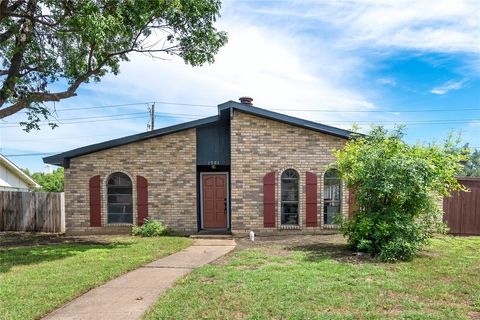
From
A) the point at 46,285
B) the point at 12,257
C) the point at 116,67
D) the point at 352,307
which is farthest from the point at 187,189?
the point at 352,307

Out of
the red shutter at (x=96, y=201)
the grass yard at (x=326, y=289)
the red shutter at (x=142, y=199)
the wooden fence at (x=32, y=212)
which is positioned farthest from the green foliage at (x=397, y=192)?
the wooden fence at (x=32, y=212)

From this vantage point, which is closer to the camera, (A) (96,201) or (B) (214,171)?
(A) (96,201)

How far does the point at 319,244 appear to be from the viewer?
980 centimetres

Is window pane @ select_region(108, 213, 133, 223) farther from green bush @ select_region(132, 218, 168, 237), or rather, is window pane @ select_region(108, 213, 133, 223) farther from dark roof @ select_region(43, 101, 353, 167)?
dark roof @ select_region(43, 101, 353, 167)

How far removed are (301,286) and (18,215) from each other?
42.3 feet

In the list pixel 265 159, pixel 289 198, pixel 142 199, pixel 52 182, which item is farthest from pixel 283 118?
pixel 52 182

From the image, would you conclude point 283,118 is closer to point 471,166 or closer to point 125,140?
point 125,140

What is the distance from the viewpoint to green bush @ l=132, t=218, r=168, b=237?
12.0 meters

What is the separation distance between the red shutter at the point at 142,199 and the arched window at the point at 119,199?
344 millimetres

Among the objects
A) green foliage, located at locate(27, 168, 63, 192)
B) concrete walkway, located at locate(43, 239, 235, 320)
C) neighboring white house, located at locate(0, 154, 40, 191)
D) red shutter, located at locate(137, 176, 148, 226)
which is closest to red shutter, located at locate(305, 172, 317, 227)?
concrete walkway, located at locate(43, 239, 235, 320)

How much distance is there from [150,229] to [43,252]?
3.52 meters

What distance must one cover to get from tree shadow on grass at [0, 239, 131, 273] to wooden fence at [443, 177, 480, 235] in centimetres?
1021

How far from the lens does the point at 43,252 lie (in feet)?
29.7

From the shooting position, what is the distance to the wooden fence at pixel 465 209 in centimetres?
1190
